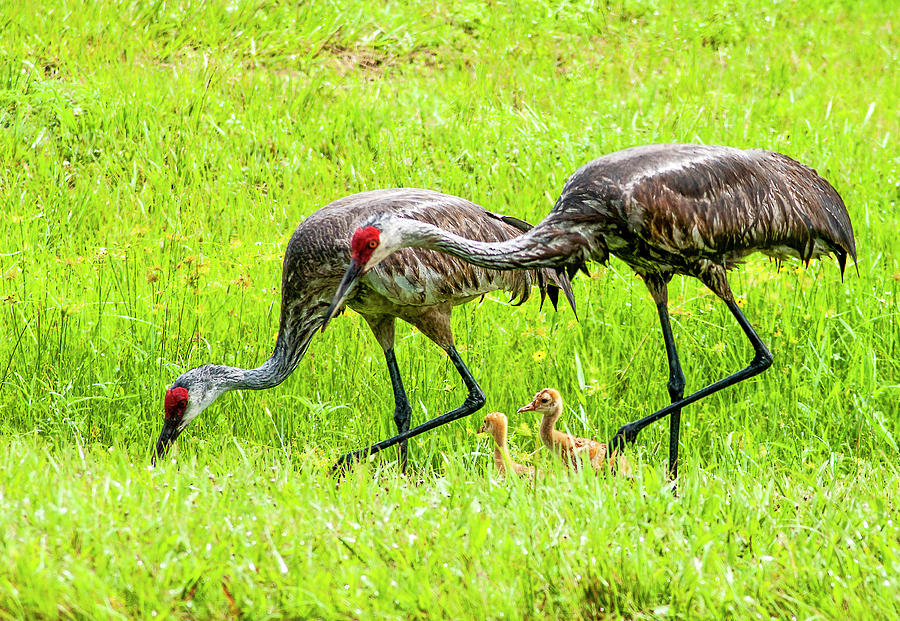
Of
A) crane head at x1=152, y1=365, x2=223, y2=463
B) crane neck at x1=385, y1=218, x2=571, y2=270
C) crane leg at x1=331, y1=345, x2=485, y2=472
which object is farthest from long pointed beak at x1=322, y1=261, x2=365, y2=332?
crane leg at x1=331, y1=345, x2=485, y2=472

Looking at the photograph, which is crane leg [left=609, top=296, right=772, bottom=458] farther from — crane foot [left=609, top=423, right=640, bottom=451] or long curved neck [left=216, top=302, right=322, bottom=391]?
long curved neck [left=216, top=302, right=322, bottom=391]

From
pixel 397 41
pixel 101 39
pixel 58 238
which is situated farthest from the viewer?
pixel 397 41

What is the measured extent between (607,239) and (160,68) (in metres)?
5.75

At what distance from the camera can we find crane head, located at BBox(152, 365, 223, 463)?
16.8 ft

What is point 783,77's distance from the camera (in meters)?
10.5

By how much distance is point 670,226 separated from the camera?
491cm

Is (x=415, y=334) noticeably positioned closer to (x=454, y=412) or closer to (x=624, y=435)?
(x=454, y=412)

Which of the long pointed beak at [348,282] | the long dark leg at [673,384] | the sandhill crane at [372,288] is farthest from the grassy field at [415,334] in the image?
the long pointed beak at [348,282]

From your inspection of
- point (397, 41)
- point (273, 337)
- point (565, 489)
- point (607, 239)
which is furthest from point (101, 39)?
point (565, 489)

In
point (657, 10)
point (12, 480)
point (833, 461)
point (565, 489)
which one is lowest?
point (833, 461)

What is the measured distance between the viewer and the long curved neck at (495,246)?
186 inches

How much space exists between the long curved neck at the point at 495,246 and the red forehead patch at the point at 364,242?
0.13m

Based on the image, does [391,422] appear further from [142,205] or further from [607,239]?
[142,205]

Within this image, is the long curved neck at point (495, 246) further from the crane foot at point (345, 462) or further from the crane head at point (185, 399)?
the crane head at point (185, 399)
